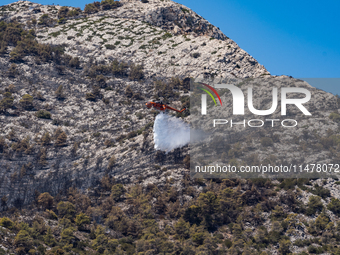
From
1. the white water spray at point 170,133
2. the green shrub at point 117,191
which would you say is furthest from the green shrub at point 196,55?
the green shrub at point 117,191

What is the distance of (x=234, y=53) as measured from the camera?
112m

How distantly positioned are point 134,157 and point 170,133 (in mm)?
9392

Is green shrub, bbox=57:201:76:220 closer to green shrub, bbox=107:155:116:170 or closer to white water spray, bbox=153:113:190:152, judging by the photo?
green shrub, bbox=107:155:116:170

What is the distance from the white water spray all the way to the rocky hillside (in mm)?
1610

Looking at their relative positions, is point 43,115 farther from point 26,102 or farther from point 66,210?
point 66,210

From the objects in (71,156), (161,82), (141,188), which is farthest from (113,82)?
(141,188)

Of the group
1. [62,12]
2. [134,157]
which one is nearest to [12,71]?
[62,12]

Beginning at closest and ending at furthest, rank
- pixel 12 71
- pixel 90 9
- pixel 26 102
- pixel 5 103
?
pixel 5 103
pixel 26 102
pixel 12 71
pixel 90 9

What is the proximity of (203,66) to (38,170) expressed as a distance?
51.3m

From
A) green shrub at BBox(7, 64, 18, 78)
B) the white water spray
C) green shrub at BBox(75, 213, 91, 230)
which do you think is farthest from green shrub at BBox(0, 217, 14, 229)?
green shrub at BBox(7, 64, 18, 78)

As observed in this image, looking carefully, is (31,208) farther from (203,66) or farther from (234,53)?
(234,53)

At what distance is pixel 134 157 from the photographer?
280ft

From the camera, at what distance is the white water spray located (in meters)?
86.2

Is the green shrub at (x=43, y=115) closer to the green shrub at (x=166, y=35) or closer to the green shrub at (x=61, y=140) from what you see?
the green shrub at (x=61, y=140)
